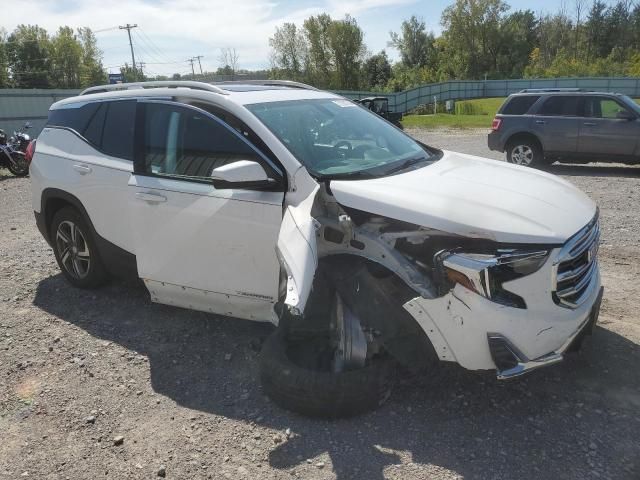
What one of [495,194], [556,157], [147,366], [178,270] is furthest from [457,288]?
[556,157]

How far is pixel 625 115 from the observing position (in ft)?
37.4

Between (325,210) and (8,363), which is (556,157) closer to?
(325,210)

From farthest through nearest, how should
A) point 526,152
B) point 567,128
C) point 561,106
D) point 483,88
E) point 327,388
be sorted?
point 483,88 < point 526,152 < point 561,106 < point 567,128 < point 327,388

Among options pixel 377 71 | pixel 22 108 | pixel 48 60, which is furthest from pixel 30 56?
pixel 22 108

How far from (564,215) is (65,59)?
9090 centimetres

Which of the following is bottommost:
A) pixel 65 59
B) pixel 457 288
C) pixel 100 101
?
pixel 457 288

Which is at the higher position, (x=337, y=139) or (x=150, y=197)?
(x=337, y=139)

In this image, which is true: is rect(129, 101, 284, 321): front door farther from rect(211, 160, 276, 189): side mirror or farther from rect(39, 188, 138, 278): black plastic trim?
rect(39, 188, 138, 278): black plastic trim

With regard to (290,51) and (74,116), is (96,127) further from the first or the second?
(290,51)

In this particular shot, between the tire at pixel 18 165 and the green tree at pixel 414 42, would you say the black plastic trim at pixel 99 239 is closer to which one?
the tire at pixel 18 165

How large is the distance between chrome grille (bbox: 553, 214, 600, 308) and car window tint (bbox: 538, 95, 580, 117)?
9889mm

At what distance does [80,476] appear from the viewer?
281 cm

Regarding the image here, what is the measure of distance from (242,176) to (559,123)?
1074 centimetres

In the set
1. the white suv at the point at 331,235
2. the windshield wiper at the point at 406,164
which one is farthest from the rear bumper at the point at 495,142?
the windshield wiper at the point at 406,164
